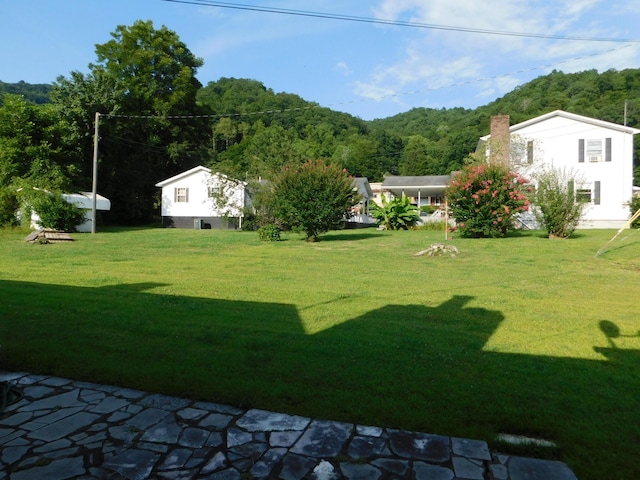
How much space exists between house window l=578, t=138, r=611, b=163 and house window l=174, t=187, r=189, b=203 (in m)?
27.4

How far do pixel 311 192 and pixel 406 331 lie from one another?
13379 millimetres

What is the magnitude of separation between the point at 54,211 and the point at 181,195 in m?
13.0

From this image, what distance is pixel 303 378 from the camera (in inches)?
155

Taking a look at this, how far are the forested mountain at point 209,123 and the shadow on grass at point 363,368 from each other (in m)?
21.6

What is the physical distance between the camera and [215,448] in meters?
2.84

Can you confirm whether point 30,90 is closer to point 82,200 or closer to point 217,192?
point 82,200

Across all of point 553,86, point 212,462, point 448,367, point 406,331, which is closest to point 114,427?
point 212,462

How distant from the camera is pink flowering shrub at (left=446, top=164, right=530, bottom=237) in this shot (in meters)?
18.7

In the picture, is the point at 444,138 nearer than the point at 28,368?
No

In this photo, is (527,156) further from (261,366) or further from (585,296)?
(261,366)

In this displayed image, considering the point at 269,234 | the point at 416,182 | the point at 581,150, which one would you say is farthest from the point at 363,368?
the point at 416,182

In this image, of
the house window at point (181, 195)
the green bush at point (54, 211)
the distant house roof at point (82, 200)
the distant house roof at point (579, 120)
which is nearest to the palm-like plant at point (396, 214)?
the distant house roof at point (579, 120)

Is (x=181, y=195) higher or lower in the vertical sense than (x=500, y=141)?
lower

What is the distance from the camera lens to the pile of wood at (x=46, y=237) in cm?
1800
